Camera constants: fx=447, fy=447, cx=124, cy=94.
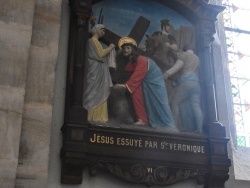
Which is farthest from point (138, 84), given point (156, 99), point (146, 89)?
point (156, 99)

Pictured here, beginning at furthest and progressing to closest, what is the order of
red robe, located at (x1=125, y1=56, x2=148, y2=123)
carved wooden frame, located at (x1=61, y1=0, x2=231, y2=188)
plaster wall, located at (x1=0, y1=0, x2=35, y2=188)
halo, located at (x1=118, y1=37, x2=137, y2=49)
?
halo, located at (x1=118, y1=37, x2=137, y2=49) → red robe, located at (x1=125, y1=56, x2=148, y2=123) → carved wooden frame, located at (x1=61, y1=0, x2=231, y2=188) → plaster wall, located at (x1=0, y1=0, x2=35, y2=188)

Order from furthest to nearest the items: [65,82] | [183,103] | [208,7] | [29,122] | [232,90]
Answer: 1. [232,90]
2. [208,7]
3. [183,103]
4. [65,82]
5. [29,122]

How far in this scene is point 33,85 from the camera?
4.34 metres

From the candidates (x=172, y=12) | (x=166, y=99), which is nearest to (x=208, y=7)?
(x=172, y=12)

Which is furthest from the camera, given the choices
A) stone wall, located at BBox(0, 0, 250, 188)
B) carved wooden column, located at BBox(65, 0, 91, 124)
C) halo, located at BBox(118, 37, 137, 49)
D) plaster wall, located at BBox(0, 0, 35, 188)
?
halo, located at BBox(118, 37, 137, 49)

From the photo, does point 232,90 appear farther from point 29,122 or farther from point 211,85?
point 29,122

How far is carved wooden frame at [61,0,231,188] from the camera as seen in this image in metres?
4.25

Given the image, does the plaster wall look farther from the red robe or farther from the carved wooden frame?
the red robe

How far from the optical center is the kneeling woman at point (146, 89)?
15.4 ft

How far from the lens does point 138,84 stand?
15.7 ft

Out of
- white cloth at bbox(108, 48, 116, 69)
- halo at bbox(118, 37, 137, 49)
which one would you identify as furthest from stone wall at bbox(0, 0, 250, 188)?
halo at bbox(118, 37, 137, 49)

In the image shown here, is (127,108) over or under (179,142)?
over

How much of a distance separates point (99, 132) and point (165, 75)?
1.08 meters

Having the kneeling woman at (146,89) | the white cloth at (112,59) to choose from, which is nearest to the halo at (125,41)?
the kneeling woman at (146,89)
